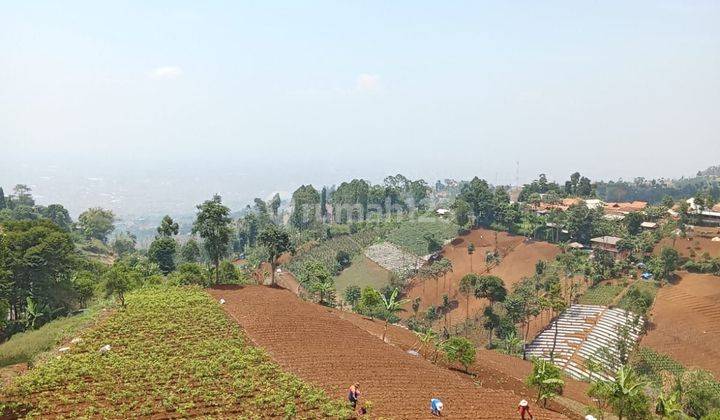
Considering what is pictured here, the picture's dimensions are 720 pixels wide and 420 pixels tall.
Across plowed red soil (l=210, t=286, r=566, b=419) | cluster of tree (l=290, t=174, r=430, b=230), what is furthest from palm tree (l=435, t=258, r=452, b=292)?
cluster of tree (l=290, t=174, r=430, b=230)

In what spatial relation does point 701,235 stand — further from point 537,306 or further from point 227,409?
point 227,409

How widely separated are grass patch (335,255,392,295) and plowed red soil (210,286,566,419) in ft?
112

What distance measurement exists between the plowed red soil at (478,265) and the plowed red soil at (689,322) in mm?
17035

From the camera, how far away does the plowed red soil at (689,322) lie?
43531 millimetres

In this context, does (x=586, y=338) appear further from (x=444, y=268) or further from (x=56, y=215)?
(x=56, y=215)

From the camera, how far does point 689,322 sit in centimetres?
4812

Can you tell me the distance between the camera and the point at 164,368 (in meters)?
22.5

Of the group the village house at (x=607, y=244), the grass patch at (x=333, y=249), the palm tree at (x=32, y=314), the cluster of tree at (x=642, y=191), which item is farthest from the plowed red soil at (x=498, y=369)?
the cluster of tree at (x=642, y=191)

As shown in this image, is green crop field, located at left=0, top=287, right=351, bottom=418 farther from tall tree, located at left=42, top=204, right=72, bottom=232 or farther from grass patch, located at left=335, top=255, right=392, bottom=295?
tall tree, located at left=42, top=204, right=72, bottom=232

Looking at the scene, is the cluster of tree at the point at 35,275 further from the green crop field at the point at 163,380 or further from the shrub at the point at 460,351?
the shrub at the point at 460,351

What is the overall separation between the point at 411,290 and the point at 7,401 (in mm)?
52012

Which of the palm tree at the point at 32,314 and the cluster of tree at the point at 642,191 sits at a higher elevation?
the cluster of tree at the point at 642,191

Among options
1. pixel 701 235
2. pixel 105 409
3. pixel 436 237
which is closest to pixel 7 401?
pixel 105 409

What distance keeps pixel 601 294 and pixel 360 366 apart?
136ft
